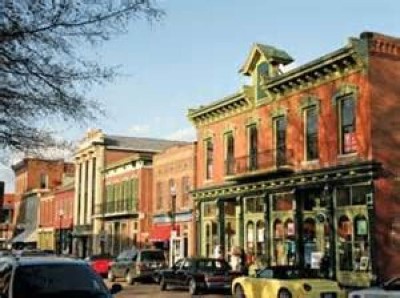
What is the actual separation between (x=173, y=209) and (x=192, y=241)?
107 inches

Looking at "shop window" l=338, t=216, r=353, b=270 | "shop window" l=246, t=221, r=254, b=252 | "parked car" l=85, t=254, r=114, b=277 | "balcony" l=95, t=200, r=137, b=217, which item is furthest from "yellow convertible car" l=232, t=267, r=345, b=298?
"balcony" l=95, t=200, r=137, b=217

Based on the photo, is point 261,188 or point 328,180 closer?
point 328,180

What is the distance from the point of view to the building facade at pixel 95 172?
2451 inches

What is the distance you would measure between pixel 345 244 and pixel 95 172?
37.8 m

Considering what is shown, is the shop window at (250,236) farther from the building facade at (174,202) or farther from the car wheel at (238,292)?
the car wheel at (238,292)

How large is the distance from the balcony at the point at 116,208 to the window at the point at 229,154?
50.4ft

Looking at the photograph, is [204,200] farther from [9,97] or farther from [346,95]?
[9,97]

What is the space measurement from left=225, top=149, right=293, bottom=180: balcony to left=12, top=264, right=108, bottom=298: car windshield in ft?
75.3

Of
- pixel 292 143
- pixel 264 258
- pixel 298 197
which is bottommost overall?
pixel 264 258

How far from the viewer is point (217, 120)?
4122cm

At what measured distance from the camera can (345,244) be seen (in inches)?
1163

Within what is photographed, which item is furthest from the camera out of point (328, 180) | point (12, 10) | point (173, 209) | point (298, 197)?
point (173, 209)

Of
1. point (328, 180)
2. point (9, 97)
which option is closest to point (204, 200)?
point (328, 180)

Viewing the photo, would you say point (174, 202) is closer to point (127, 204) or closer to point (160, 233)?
point (160, 233)
